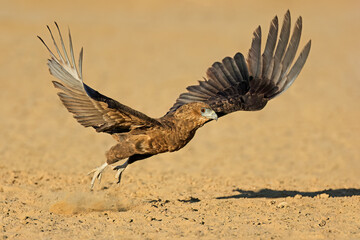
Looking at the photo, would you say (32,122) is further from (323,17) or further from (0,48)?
(323,17)

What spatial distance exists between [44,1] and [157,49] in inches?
537

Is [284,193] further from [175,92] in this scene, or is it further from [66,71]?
[175,92]

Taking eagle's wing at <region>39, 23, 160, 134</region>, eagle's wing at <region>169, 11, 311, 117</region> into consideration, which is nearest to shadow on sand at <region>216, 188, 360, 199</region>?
eagle's wing at <region>169, 11, 311, 117</region>

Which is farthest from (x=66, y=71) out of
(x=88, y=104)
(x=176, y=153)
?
(x=176, y=153)

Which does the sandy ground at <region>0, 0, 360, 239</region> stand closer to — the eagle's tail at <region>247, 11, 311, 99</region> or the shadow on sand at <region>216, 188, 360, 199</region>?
the shadow on sand at <region>216, 188, 360, 199</region>

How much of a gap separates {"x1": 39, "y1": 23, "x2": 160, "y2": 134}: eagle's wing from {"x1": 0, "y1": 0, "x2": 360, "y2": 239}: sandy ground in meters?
1.20

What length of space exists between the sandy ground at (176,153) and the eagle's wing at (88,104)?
1.20 m

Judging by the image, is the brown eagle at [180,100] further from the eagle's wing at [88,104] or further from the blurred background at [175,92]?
the blurred background at [175,92]

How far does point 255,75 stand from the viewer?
9805 mm

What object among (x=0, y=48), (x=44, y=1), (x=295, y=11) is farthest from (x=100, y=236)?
(x=295, y=11)

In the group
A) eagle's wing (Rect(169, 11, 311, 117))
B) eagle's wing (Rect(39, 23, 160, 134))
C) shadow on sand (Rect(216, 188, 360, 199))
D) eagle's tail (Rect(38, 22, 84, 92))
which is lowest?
shadow on sand (Rect(216, 188, 360, 199))

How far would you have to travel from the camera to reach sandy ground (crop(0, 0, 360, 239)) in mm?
7705

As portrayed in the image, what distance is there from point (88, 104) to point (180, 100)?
2.56 metres

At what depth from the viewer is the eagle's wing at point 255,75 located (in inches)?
368
